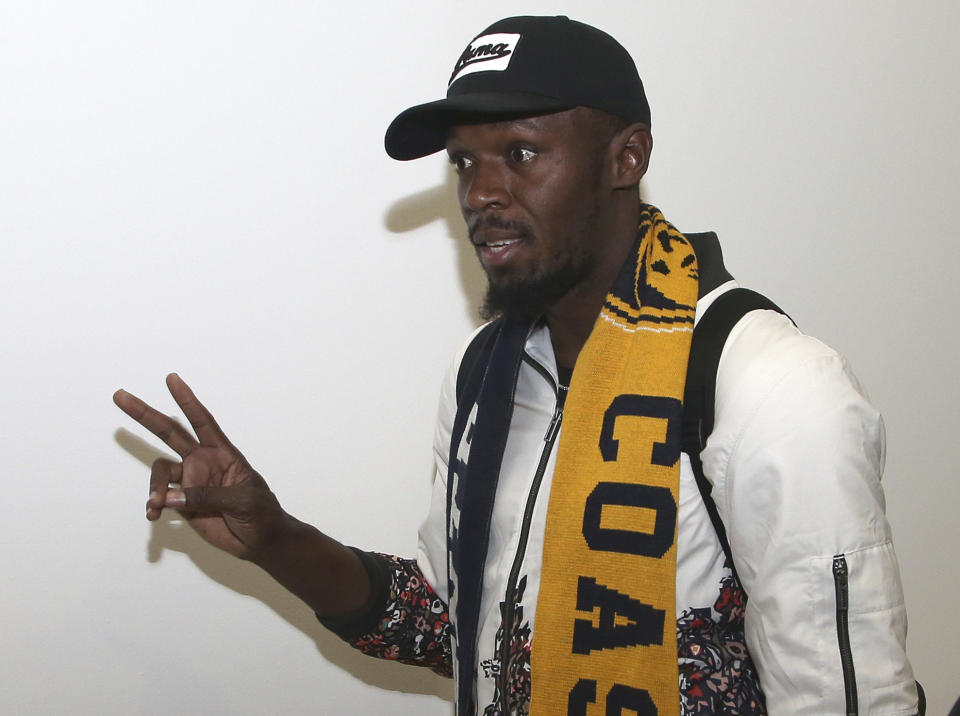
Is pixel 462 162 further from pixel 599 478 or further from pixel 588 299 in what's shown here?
pixel 599 478

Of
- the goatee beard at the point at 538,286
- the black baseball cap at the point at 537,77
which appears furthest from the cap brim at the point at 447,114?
the goatee beard at the point at 538,286

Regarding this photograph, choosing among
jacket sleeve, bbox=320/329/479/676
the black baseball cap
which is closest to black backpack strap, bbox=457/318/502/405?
jacket sleeve, bbox=320/329/479/676

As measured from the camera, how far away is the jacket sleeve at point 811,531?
1032 millimetres

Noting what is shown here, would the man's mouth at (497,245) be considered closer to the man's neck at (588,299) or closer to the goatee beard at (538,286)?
the goatee beard at (538,286)

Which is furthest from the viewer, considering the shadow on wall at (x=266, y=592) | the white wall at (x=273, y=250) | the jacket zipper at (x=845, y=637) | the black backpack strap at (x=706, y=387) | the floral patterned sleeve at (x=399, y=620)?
the shadow on wall at (x=266, y=592)

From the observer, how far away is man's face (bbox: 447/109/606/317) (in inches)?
50.8

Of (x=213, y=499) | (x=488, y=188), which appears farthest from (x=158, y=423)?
(x=488, y=188)

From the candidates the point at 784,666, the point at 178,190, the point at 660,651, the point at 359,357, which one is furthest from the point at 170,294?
the point at 784,666

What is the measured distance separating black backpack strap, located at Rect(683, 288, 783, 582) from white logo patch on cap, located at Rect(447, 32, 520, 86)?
17.7 inches

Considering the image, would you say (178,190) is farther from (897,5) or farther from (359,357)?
(897,5)

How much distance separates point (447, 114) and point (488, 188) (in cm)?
12

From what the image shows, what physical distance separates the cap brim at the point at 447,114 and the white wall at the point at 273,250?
Result: 0.92 ft

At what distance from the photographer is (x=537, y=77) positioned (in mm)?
1262

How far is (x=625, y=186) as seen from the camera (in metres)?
1.35
